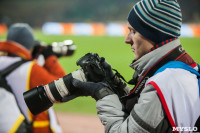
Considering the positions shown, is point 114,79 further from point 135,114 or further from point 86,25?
point 86,25

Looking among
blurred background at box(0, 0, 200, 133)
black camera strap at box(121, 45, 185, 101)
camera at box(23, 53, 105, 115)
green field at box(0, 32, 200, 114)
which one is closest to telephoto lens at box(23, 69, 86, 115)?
camera at box(23, 53, 105, 115)

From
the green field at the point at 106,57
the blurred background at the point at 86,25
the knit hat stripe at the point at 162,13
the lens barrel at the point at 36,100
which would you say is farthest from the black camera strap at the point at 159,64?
the blurred background at the point at 86,25

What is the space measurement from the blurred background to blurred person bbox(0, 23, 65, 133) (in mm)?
2746

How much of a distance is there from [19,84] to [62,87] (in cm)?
77

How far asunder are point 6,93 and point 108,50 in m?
8.21

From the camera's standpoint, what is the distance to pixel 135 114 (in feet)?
3.58

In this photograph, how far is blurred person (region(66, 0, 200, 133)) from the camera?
106 cm

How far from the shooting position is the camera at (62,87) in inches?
50.2

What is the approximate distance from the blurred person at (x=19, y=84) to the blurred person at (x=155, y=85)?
70cm

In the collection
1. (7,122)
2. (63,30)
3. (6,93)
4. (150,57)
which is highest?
(150,57)

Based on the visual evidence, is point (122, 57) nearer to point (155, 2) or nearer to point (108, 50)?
point (108, 50)

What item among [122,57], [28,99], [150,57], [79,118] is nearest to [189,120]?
[150,57]

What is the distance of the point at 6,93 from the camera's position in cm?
184

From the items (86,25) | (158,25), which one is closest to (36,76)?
(158,25)
